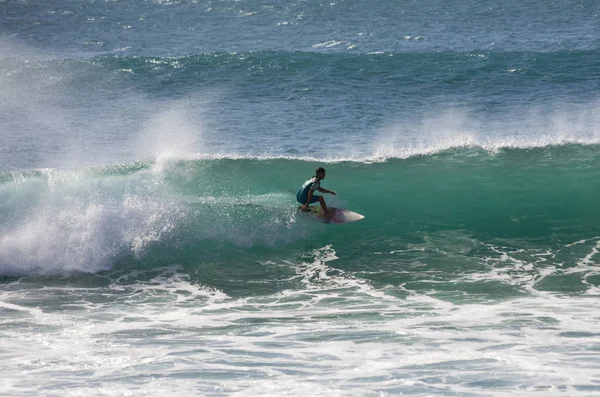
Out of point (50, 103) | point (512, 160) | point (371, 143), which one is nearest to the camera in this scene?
point (512, 160)

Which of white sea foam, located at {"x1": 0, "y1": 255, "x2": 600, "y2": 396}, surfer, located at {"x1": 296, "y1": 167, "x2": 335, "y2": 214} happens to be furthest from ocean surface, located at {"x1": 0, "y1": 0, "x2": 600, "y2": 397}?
surfer, located at {"x1": 296, "y1": 167, "x2": 335, "y2": 214}

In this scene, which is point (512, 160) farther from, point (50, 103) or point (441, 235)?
point (50, 103)

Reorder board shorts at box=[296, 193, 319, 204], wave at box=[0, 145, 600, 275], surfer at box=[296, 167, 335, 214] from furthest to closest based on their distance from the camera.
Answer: wave at box=[0, 145, 600, 275] < board shorts at box=[296, 193, 319, 204] < surfer at box=[296, 167, 335, 214]

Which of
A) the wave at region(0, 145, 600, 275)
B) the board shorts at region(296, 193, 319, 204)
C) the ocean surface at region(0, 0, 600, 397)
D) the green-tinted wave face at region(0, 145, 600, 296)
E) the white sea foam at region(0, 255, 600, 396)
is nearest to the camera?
the white sea foam at region(0, 255, 600, 396)

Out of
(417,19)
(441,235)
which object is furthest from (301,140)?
(417,19)

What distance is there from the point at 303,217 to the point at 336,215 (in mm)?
629

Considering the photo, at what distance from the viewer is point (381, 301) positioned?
11.9 meters

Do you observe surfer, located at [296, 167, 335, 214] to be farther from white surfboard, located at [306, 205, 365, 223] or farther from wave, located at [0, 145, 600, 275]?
wave, located at [0, 145, 600, 275]

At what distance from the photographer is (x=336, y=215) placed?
49.5 feet

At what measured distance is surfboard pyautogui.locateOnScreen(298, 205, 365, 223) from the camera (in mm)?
14898

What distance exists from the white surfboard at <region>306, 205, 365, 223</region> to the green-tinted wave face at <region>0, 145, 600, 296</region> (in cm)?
26

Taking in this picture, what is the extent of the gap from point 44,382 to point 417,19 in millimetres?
30488

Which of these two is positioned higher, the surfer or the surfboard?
the surfer

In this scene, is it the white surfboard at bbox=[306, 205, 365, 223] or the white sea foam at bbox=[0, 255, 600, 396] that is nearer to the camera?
the white sea foam at bbox=[0, 255, 600, 396]
